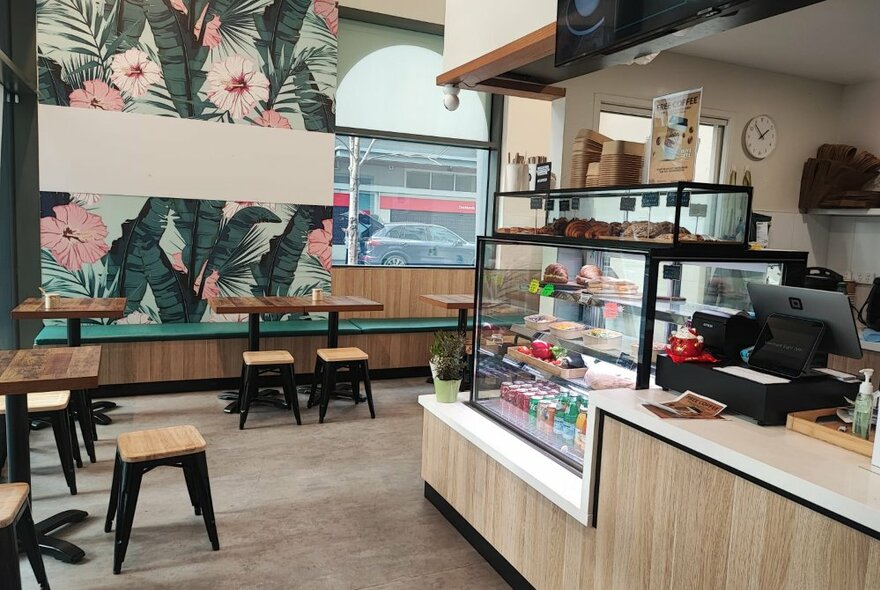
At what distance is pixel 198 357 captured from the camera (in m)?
5.57

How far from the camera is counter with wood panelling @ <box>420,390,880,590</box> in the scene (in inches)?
54.1

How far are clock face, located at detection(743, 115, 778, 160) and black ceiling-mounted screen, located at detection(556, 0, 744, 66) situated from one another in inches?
148

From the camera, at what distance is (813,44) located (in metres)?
4.50

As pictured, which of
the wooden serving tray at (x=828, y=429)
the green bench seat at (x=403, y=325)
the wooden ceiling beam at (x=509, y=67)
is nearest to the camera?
the wooden serving tray at (x=828, y=429)

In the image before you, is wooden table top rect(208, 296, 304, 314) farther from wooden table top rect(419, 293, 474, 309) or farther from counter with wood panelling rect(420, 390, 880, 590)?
counter with wood panelling rect(420, 390, 880, 590)

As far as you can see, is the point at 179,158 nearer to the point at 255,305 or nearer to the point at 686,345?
the point at 255,305

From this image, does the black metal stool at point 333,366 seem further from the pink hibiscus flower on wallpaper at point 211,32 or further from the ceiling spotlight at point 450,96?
the pink hibiscus flower on wallpaper at point 211,32

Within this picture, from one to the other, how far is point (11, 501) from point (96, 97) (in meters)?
4.46

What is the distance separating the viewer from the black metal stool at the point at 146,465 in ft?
8.79

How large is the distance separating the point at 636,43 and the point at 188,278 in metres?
5.03

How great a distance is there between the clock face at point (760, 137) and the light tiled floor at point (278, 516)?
372 cm

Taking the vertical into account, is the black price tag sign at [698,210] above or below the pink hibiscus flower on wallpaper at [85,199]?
below

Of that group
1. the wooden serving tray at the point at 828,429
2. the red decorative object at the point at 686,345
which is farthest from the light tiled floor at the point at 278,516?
the wooden serving tray at the point at 828,429

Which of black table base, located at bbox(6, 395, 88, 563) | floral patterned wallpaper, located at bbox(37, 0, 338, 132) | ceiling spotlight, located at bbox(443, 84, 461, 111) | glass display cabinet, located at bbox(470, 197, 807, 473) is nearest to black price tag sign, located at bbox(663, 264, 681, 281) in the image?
glass display cabinet, located at bbox(470, 197, 807, 473)
